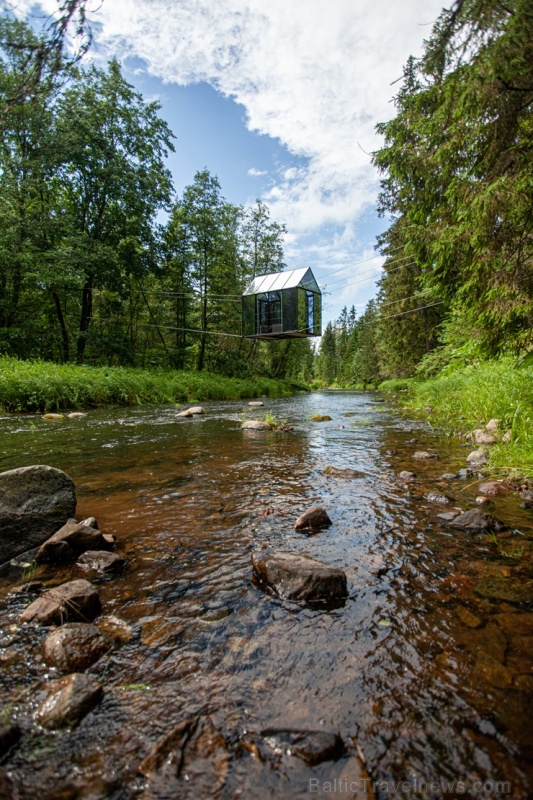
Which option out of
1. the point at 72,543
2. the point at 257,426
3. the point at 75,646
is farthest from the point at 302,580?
the point at 257,426

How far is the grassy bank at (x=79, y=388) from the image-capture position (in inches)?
430

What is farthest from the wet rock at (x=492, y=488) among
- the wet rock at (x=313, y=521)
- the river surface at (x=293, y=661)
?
the wet rock at (x=313, y=521)

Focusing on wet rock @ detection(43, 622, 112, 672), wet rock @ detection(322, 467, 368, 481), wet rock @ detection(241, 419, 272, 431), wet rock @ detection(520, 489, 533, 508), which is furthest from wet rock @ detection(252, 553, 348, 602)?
wet rock @ detection(241, 419, 272, 431)

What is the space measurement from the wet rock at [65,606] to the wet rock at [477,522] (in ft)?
7.95

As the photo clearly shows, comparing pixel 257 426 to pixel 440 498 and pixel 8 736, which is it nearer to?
pixel 440 498

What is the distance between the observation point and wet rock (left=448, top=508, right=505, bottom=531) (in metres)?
2.65

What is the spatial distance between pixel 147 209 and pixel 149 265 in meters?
3.08

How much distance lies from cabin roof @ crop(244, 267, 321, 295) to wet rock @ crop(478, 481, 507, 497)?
1582 cm

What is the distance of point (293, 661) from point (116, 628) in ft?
2.66

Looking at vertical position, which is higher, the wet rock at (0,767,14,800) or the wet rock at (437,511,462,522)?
the wet rock at (0,767,14,800)

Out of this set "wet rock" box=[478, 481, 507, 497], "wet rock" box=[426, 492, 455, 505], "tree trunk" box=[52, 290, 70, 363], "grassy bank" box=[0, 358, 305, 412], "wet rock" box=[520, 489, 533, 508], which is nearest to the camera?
"wet rock" box=[520, 489, 533, 508]

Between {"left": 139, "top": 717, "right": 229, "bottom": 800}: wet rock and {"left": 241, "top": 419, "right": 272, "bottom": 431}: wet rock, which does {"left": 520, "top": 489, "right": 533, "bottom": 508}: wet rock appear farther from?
{"left": 241, "top": 419, "right": 272, "bottom": 431}: wet rock

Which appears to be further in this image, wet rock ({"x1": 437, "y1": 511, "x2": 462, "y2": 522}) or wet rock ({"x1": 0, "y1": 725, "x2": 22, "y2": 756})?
wet rock ({"x1": 437, "y1": 511, "x2": 462, "y2": 522})

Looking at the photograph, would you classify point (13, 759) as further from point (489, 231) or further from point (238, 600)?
point (489, 231)
